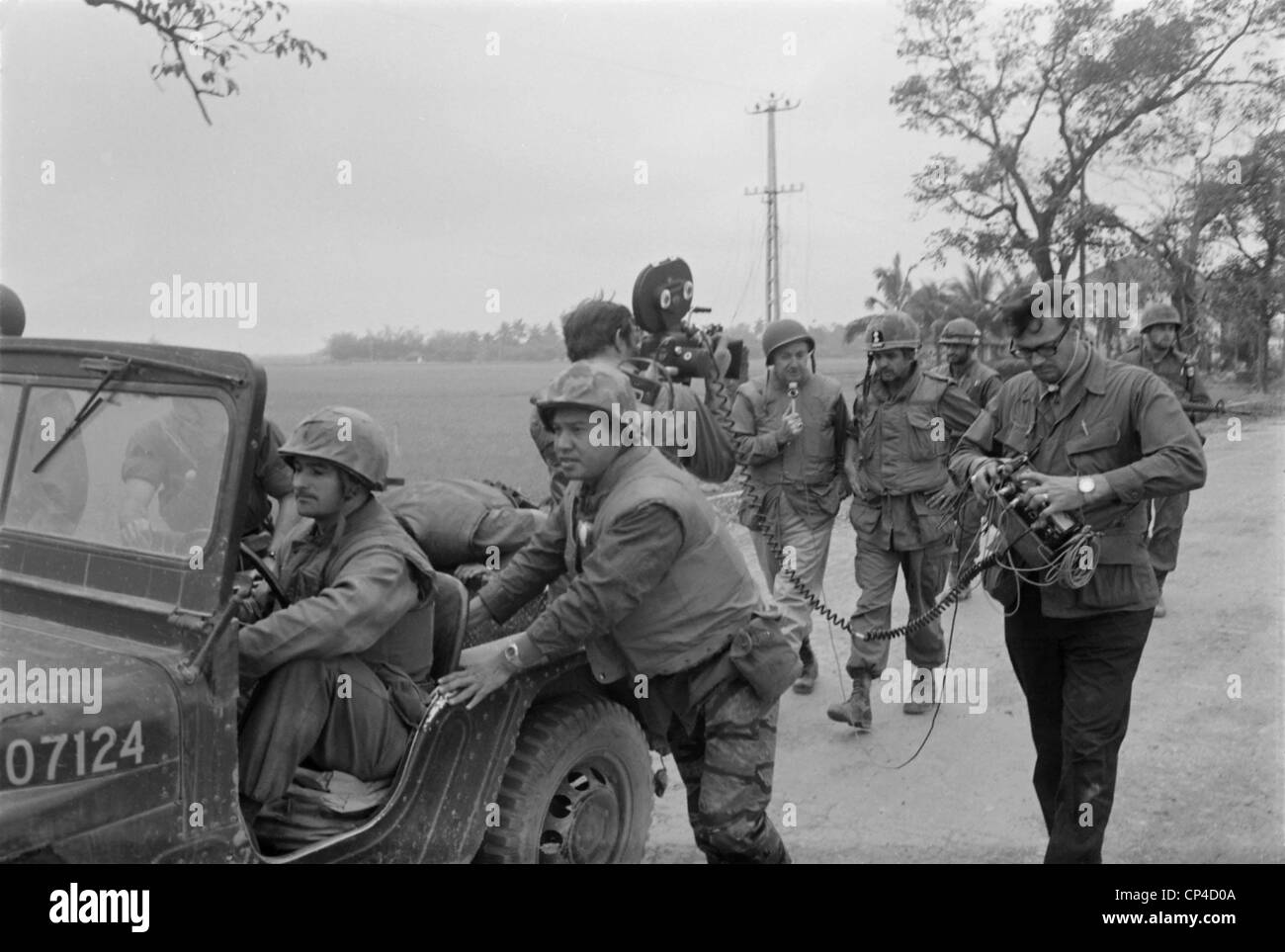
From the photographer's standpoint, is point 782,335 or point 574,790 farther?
point 782,335

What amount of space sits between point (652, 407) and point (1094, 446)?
210cm

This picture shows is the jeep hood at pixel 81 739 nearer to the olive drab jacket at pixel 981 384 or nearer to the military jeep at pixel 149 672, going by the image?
the military jeep at pixel 149 672

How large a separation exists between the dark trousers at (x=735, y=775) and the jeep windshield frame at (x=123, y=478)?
1565 mm

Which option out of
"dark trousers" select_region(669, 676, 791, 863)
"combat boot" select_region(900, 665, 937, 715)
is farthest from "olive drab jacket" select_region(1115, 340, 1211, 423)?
"dark trousers" select_region(669, 676, 791, 863)

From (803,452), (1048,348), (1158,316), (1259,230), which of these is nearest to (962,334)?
(1158,316)

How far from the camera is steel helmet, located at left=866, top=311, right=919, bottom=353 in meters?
6.05

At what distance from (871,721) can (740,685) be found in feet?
7.84

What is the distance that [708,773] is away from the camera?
3.79 meters

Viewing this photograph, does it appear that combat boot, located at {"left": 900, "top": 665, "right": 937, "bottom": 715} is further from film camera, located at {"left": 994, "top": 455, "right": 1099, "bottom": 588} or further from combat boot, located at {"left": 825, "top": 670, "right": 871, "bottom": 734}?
film camera, located at {"left": 994, "top": 455, "right": 1099, "bottom": 588}

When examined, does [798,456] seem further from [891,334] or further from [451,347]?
[451,347]

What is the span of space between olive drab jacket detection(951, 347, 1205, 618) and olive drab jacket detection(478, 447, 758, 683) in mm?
1106

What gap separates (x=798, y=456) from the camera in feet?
21.1

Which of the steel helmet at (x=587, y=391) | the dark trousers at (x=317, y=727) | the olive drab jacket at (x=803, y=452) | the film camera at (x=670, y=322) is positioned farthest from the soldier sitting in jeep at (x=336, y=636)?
the olive drab jacket at (x=803, y=452)
